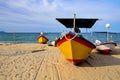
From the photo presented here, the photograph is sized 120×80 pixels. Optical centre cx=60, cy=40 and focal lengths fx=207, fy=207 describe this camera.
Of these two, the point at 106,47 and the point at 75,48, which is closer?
the point at 75,48

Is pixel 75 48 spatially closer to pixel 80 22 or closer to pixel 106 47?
pixel 80 22

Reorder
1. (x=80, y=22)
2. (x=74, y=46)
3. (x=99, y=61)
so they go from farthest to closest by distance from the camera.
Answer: (x=80, y=22) → (x=99, y=61) → (x=74, y=46)

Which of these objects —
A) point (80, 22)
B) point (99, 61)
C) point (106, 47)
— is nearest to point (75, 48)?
point (99, 61)

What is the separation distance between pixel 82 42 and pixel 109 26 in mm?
8272

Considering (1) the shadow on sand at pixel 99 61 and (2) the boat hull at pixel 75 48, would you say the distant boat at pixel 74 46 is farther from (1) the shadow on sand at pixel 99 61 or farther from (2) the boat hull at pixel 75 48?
(1) the shadow on sand at pixel 99 61

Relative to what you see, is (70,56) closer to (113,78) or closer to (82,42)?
(82,42)

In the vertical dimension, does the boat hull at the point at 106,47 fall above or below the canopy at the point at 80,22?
below

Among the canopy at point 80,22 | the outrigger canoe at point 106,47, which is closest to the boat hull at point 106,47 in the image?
the outrigger canoe at point 106,47

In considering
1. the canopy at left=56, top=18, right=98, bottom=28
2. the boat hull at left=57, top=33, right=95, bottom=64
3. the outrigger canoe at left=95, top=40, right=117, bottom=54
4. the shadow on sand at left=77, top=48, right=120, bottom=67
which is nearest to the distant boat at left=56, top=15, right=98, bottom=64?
the boat hull at left=57, top=33, right=95, bottom=64

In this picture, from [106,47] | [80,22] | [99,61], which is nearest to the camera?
[99,61]

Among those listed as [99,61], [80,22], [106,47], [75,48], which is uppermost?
[80,22]

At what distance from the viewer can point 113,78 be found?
8117 mm

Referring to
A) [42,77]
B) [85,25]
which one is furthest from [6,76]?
[85,25]

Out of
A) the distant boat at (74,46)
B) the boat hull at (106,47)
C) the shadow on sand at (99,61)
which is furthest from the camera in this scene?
the boat hull at (106,47)
